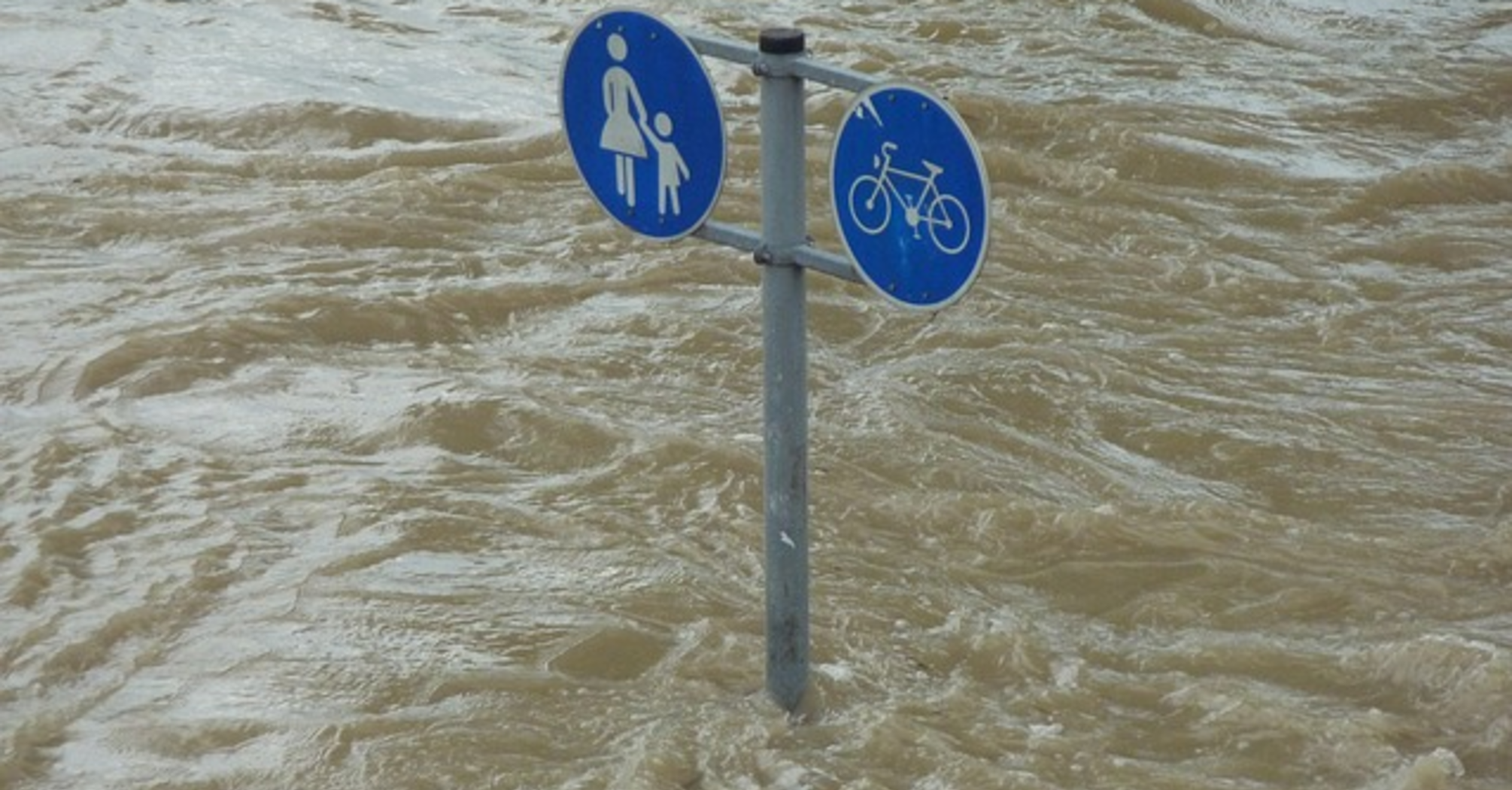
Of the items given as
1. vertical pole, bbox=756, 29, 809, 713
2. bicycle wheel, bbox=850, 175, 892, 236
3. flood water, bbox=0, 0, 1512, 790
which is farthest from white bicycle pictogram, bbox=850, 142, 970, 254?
flood water, bbox=0, 0, 1512, 790

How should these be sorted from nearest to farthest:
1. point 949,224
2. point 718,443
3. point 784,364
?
point 949,224
point 784,364
point 718,443

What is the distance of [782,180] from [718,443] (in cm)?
187

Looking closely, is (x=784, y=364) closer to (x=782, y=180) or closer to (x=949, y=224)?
(x=782, y=180)

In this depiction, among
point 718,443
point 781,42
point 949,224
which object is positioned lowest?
point 718,443

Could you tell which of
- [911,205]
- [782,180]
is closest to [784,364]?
[782,180]

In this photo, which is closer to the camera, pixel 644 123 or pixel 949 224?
pixel 949 224

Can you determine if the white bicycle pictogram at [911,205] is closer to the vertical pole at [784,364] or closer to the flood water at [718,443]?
the vertical pole at [784,364]

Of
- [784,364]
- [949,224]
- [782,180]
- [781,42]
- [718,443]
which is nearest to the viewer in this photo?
[949,224]

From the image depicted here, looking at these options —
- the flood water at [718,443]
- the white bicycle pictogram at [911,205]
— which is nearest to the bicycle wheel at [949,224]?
the white bicycle pictogram at [911,205]

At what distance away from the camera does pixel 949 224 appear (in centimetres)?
348

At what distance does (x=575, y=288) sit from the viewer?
258 inches

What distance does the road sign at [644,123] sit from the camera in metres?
3.73

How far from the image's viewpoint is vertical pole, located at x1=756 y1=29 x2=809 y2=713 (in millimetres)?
3672

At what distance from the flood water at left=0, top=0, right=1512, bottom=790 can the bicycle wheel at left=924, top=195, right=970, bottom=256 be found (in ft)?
3.74
